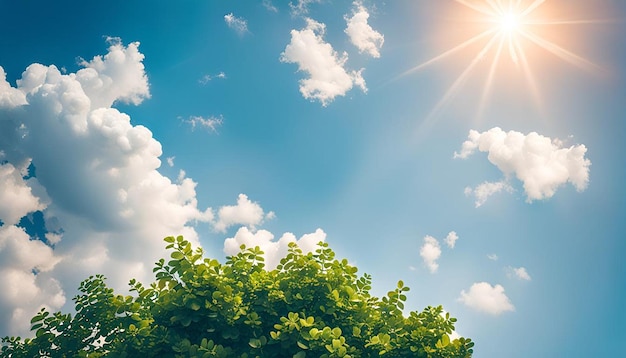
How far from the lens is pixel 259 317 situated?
33.4ft

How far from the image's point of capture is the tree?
959 centimetres

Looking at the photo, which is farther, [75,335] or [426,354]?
[75,335]

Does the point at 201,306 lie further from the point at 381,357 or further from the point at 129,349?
the point at 381,357

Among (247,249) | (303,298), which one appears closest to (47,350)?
(247,249)

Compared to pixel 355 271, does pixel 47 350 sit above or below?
below

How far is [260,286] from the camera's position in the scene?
1078 cm

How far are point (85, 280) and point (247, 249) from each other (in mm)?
4306

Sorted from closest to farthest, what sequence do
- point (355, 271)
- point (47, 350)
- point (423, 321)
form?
point (423, 321) < point (355, 271) < point (47, 350)

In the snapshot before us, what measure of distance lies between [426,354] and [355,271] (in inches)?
96.5

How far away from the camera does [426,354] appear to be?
9.67m

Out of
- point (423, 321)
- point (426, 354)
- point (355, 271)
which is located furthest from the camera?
point (355, 271)

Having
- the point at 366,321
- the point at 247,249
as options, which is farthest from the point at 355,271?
the point at 247,249

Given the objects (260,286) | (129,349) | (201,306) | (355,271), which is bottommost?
(129,349)

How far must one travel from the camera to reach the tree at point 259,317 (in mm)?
9586
